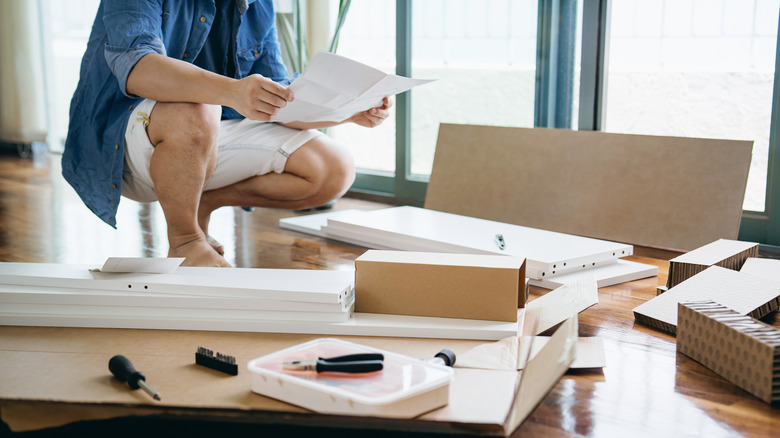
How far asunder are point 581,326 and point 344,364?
0.66 metres

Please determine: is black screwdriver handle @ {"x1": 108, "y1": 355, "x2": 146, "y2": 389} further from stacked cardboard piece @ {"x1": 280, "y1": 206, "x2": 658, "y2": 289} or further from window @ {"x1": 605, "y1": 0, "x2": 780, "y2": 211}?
window @ {"x1": 605, "y1": 0, "x2": 780, "y2": 211}

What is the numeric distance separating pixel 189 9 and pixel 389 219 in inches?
33.8

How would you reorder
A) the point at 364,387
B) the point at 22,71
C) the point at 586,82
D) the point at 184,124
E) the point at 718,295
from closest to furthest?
the point at 364,387 → the point at 718,295 → the point at 184,124 → the point at 586,82 → the point at 22,71

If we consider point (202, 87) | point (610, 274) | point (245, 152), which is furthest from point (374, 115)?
point (610, 274)

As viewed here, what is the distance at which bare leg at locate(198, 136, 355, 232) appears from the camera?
2.16 meters

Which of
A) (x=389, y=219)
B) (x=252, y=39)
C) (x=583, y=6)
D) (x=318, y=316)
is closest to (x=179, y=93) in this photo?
(x=252, y=39)

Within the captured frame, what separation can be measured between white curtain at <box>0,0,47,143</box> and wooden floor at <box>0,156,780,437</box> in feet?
6.51

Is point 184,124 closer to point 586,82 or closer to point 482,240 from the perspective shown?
point 482,240

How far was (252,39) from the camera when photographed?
2.14m

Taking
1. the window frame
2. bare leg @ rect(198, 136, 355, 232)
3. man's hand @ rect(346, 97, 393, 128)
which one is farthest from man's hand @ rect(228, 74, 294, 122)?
the window frame

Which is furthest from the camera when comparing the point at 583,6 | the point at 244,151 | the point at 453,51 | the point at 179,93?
the point at 453,51

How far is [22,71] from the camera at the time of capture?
513 cm

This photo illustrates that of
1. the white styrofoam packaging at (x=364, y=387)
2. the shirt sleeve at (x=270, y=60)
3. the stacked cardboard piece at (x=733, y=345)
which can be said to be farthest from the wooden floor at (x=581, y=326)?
the shirt sleeve at (x=270, y=60)

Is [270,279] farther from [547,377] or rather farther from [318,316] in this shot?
[547,377]
